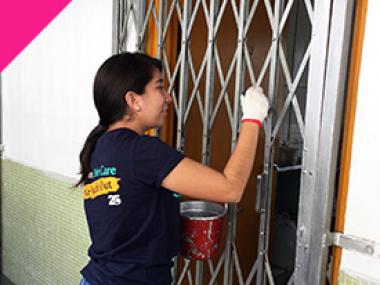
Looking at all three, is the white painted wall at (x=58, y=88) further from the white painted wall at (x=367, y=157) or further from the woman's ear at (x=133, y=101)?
the white painted wall at (x=367, y=157)

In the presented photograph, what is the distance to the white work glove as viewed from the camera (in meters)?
1.48

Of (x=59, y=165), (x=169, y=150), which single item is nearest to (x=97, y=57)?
(x=59, y=165)

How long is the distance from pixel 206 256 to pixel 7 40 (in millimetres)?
2741

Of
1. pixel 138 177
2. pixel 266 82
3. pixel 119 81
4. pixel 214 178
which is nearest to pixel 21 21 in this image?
pixel 266 82

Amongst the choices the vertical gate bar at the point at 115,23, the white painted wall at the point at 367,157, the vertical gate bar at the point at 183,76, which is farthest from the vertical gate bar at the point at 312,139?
the vertical gate bar at the point at 115,23

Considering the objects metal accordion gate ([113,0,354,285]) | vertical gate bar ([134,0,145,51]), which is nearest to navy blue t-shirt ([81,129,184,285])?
metal accordion gate ([113,0,354,285])

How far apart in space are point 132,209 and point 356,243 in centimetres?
75

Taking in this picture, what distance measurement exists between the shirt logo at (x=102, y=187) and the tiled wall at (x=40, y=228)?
1.13 metres

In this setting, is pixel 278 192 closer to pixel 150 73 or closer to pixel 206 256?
pixel 206 256

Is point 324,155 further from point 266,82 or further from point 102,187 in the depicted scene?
point 266,82

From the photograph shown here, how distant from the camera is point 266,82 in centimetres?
251

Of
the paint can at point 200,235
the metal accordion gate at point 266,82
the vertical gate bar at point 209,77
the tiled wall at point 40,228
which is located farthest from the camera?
the tiled wall at point 40,228

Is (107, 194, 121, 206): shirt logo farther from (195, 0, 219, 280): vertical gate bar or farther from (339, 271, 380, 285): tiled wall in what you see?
(339, 271, 380, 285): tiled wall

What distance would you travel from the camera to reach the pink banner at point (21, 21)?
296 cm
